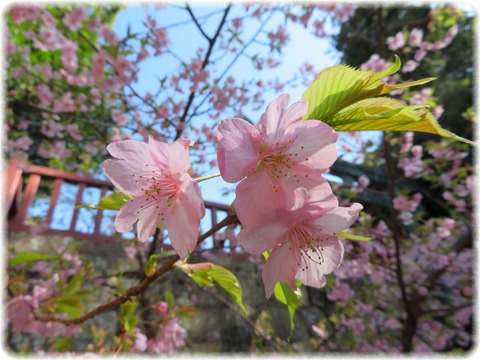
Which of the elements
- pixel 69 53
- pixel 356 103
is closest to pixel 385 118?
pixel 356 103

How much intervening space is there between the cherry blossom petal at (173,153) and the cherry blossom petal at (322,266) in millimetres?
257

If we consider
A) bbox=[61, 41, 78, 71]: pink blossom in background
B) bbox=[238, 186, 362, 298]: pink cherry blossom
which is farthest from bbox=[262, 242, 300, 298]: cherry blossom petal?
bbox=[61, 41, 78, 71]: pink blossom in background

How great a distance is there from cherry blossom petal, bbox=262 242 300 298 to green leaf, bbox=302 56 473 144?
0.21 metres

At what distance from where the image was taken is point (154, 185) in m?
0.47

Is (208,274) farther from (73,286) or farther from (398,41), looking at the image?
(398,41)

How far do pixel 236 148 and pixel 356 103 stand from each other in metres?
0.20

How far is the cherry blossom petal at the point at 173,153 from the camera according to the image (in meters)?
0.42

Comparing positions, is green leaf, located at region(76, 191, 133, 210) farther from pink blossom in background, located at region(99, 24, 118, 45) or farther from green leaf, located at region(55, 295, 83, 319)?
pink blossom in background, located at region(99, 24, 118, 45)

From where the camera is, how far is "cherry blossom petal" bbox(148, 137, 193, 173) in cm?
42

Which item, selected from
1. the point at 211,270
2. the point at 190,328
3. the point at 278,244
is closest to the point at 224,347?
the point at 190,328

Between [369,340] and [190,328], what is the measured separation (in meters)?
2.00

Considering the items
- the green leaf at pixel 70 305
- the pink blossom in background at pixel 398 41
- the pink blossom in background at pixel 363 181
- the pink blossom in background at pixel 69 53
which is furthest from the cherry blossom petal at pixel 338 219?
the pink blossom in background at pixel 363 181

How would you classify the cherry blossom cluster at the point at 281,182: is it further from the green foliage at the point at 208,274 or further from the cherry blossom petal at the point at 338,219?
the green foliage at the point at 208,274

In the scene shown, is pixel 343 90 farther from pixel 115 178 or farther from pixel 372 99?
pixel 115 178
